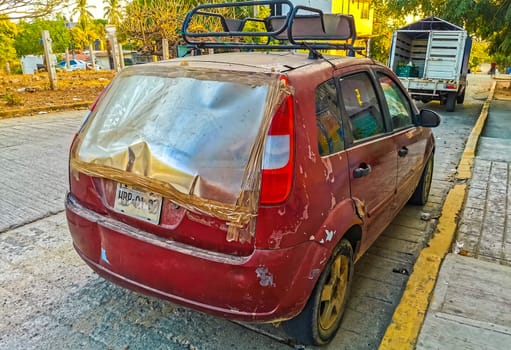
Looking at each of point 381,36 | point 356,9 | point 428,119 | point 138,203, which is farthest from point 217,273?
point 381,36

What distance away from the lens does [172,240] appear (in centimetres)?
214

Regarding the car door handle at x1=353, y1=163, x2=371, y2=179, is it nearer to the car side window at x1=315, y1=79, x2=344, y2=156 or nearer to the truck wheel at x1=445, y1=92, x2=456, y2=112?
the car side window at x1=315, y1=79, x2=344, y2=156

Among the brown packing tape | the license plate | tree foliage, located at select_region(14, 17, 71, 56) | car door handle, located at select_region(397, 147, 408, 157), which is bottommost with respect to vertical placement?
tree foliage, located at select_region(14, 17, 71, 56)

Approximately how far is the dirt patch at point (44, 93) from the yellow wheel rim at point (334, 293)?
9.22m

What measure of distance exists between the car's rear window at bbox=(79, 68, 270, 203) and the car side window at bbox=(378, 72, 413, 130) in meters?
1.64

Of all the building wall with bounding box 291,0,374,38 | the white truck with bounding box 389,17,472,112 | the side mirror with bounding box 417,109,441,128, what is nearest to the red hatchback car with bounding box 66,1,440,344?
the side mirror with bounding box 417,109,441,128

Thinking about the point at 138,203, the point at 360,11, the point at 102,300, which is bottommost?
the point at 102,300

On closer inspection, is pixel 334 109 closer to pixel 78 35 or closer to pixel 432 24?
pixel 432 24

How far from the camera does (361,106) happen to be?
289 centimetres

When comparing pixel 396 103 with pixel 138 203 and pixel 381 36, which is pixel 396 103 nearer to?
pixel 138 203

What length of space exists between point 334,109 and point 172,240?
1.21 m

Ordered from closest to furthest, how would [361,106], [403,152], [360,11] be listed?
[361,106] < [403,152] < [360,11]

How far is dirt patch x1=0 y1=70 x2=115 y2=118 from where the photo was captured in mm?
10086

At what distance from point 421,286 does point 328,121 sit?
1504 millimetres
